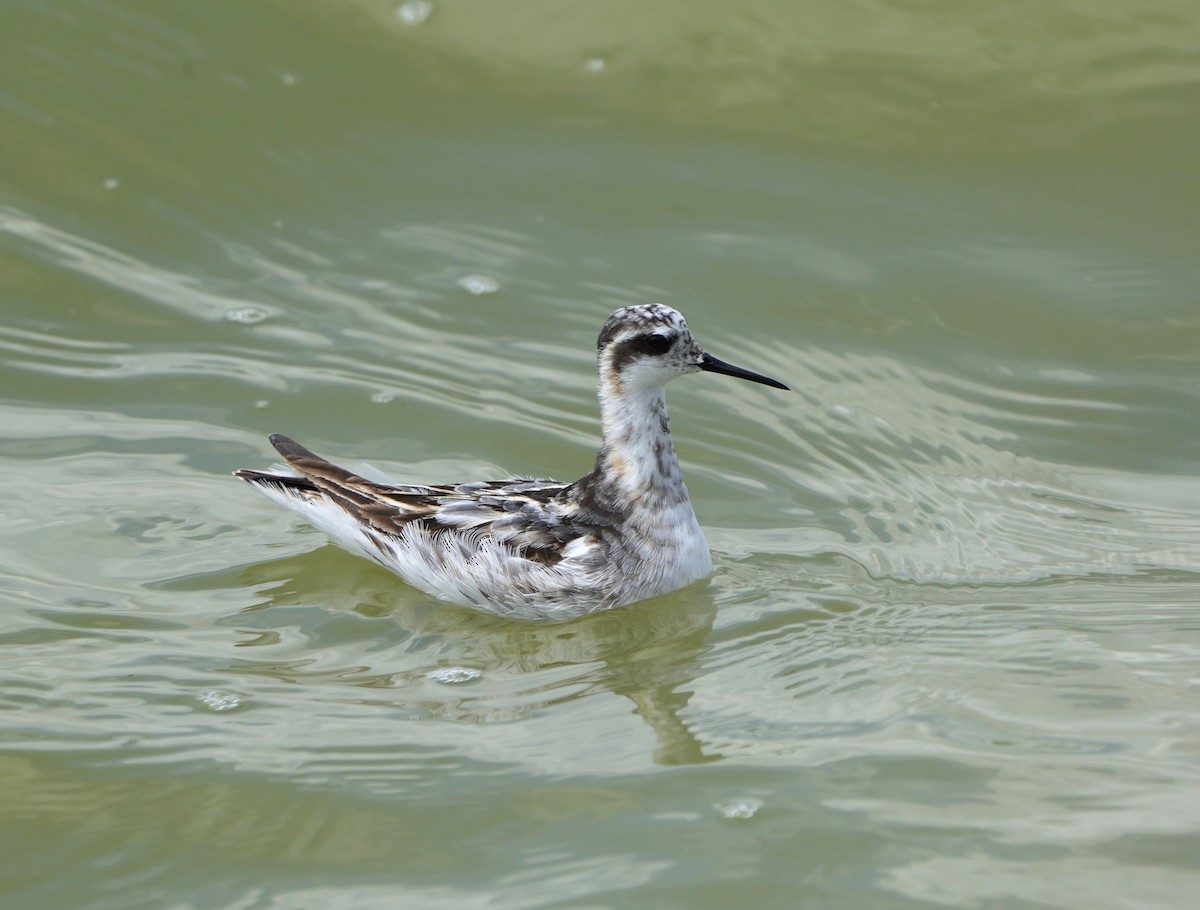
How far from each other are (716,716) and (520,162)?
555 centimetres

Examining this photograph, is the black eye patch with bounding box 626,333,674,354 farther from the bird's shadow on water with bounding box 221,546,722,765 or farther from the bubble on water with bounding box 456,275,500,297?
the bubble on water with bounding box 456,275,500,297

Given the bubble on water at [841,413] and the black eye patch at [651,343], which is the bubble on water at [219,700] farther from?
the bubble on water at [841,413]

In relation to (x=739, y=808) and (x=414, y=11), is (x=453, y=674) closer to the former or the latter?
(x=739, y=808)

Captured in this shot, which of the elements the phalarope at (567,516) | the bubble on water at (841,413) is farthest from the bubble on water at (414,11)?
the phalarope at (567,516)

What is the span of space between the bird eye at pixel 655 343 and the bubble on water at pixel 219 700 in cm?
251

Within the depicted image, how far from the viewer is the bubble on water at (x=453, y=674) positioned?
21.4 ft

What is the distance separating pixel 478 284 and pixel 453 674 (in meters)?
3.80

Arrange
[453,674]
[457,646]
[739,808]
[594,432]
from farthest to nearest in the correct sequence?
1. [594,432]
2. [457,646]
3. [453,674]
4. [739,808]

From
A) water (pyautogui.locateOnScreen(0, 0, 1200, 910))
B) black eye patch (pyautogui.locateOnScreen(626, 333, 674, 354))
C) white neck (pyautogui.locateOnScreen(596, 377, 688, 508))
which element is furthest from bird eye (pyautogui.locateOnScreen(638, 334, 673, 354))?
water (pyautogui.locateOnScreen(0, 0, 1200, 910))

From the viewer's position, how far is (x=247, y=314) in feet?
31.3

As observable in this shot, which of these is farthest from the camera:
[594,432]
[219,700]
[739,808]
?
[594,432]

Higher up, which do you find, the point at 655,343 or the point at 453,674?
the point at 655,343

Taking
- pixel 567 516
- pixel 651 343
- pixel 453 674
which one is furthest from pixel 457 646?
pixel 651 343

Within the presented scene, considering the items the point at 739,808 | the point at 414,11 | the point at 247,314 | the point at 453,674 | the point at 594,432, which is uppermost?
the point at 414,11
